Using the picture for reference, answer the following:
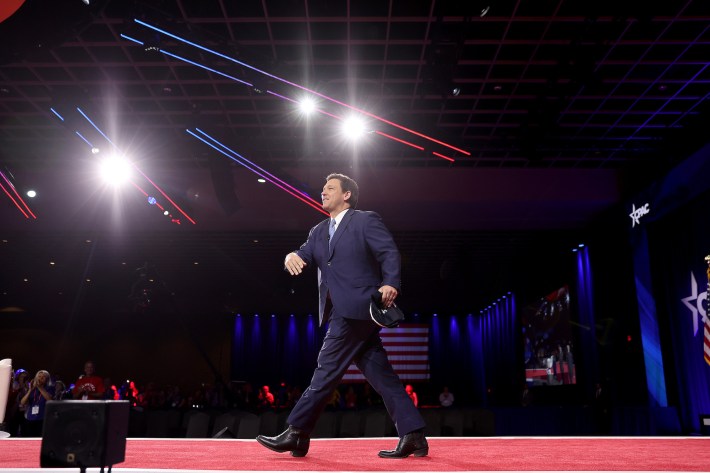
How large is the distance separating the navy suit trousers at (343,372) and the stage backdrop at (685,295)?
22.9 ft

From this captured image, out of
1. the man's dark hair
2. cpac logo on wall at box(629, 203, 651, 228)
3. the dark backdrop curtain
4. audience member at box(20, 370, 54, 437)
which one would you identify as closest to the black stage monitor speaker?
the man's dark hair

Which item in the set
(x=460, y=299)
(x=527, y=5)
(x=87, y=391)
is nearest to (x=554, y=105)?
(x=527, y=5)

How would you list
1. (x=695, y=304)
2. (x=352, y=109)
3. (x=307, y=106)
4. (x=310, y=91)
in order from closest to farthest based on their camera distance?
(x=310, y=91), (x=307, y=106), (x=352, y=109), (x=695, y=304)

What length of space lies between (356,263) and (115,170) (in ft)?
28.9

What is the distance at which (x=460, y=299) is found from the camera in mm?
20969

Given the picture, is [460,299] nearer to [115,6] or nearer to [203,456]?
[115,6]

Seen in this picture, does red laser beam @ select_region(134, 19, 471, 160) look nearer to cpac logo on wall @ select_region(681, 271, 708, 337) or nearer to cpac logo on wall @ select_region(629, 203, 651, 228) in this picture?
cpac logo on wall @ select_region(629, 203, 651, 228)

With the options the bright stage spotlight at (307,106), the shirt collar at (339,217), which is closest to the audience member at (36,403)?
the bright stage spotlight at (307,106)

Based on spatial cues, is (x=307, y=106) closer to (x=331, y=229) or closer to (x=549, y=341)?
(x=331, y=229)

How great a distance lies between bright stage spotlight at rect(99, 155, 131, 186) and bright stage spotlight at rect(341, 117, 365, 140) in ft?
13.3

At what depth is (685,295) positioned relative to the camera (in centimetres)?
870

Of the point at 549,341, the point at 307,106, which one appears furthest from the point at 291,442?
the point at 549,341

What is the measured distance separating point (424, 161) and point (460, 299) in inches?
443

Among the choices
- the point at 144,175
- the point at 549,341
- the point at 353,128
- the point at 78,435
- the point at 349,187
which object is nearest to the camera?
the point at 78,435
